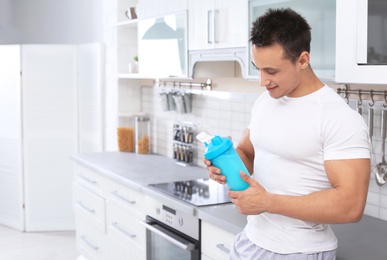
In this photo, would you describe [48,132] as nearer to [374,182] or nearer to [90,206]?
[90,206]

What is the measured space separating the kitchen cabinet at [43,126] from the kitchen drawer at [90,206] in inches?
31.7

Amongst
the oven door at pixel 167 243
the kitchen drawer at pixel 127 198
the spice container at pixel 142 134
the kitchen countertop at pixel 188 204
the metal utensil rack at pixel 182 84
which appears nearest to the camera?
the kitchen countertop at pixel 188 204

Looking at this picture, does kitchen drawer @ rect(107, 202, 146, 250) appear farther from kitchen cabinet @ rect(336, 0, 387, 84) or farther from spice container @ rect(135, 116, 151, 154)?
kitchen cabinet @ rect(336, 0, 387, 84)

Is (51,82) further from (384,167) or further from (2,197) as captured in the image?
(384,167)

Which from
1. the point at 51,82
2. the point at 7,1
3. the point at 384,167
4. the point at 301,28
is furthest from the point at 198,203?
the point at 7,1

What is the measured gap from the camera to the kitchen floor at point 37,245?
4.66 meters

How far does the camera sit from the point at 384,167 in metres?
2.46

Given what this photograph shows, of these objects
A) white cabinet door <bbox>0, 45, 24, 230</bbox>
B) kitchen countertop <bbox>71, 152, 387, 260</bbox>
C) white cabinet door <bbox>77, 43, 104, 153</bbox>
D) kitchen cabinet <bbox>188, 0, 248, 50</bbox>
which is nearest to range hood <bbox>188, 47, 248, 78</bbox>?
kitchen cabinet <bbox>188, 0, 248, 50</bbox>

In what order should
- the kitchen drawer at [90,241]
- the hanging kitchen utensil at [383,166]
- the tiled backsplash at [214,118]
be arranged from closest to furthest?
the hanging kitchen utensil at [383,166], the tiled backsplash at [214,118], the kitchen drawer at [90,241]

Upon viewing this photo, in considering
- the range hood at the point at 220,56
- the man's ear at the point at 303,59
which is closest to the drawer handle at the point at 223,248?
the range hood at the point at 220,56

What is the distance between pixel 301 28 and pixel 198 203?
51.1 inches

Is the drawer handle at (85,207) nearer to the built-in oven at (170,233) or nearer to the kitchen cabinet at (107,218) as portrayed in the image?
the kitchen cabinet at (107,218)

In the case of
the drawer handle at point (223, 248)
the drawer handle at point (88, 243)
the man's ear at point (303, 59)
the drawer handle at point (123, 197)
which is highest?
the man's ear at point (303, 59)

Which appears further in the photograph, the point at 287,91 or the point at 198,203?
the point at 198,203
